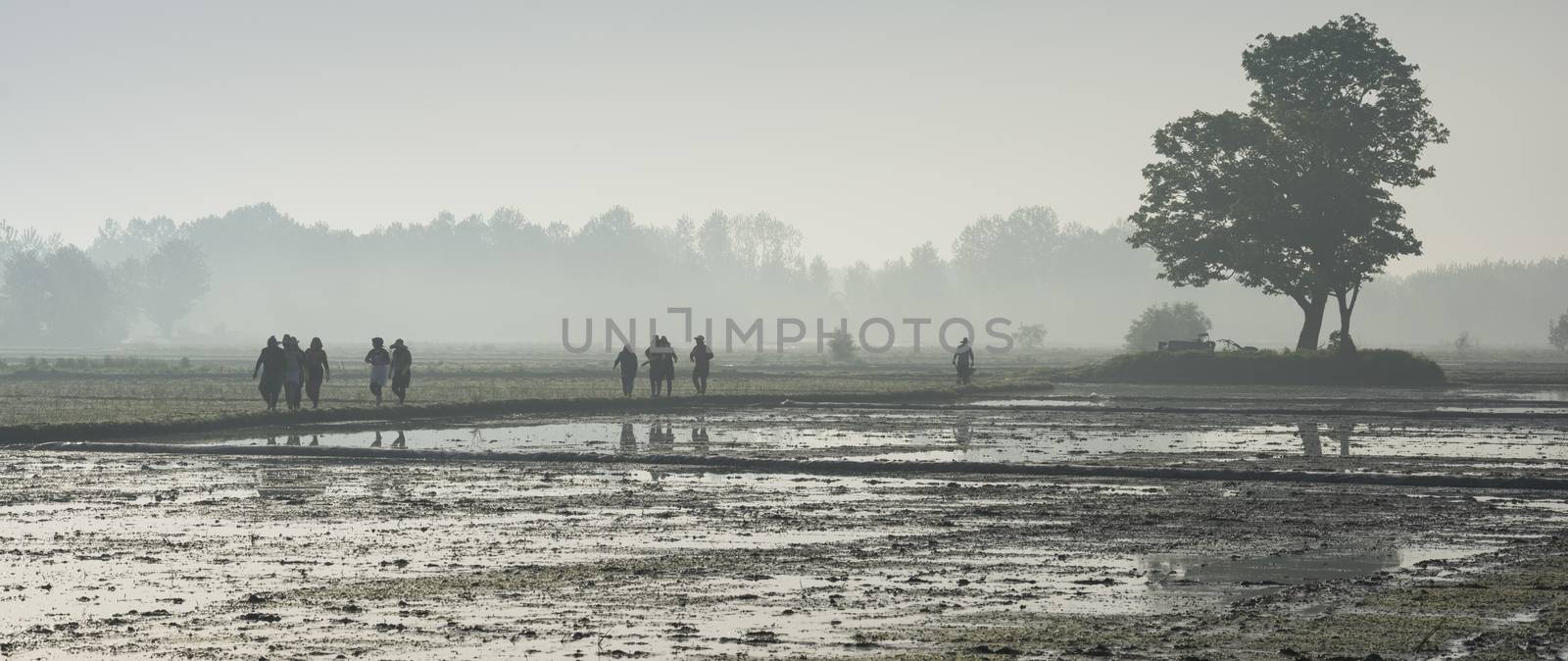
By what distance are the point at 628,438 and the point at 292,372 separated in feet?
30.2

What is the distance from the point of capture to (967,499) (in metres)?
19.8

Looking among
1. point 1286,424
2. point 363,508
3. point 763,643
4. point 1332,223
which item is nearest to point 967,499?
point 363,508

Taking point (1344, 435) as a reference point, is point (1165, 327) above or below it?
above

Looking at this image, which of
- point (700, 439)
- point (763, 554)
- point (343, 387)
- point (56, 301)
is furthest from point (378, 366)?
point (56, 301)

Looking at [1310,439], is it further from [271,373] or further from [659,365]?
[271,373]

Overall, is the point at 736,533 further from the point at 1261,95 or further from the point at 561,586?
the point at 1261,95

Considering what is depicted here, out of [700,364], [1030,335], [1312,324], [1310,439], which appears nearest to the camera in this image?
[1310,439]

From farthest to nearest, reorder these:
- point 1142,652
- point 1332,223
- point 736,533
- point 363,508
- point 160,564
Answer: point 1332,223, point 363,508, point 736,533, point 160,564, point 1142,652

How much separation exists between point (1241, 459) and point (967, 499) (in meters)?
7.39

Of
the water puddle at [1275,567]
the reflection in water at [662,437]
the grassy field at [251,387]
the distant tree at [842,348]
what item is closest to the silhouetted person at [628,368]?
the grassy field at [251,387]

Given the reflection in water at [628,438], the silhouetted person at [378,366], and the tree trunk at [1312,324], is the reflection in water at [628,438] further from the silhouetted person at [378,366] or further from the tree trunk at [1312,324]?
the tree trunk at [1312,324]

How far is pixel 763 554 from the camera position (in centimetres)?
1476

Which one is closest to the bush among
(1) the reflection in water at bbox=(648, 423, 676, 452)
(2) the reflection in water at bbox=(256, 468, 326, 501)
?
(1) the reflection in water at bbox=(648, 423, 676, 452)

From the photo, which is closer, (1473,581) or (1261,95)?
(1473,581)
